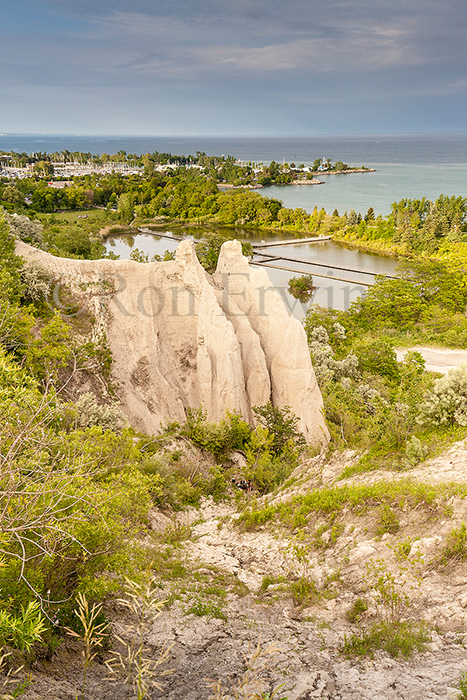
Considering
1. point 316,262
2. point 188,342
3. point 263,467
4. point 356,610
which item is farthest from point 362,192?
point 356,610

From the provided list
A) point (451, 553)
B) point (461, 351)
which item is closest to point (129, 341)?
point (451, 553)

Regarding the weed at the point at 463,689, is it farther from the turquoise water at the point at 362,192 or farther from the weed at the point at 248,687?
the turquoise water at the point at 362,192

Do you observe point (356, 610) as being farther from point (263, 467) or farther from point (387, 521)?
point (263, 467)

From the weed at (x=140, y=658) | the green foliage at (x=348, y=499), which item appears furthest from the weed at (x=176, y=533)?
the weed at (x=140, y=658)

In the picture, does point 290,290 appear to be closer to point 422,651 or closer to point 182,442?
point 182,442

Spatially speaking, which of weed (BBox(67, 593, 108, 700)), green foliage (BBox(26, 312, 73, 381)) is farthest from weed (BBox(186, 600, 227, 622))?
green foliage (BBox(26, 312, 73, 381))

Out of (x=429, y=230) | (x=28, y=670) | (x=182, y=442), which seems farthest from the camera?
(x=429, y=230)
